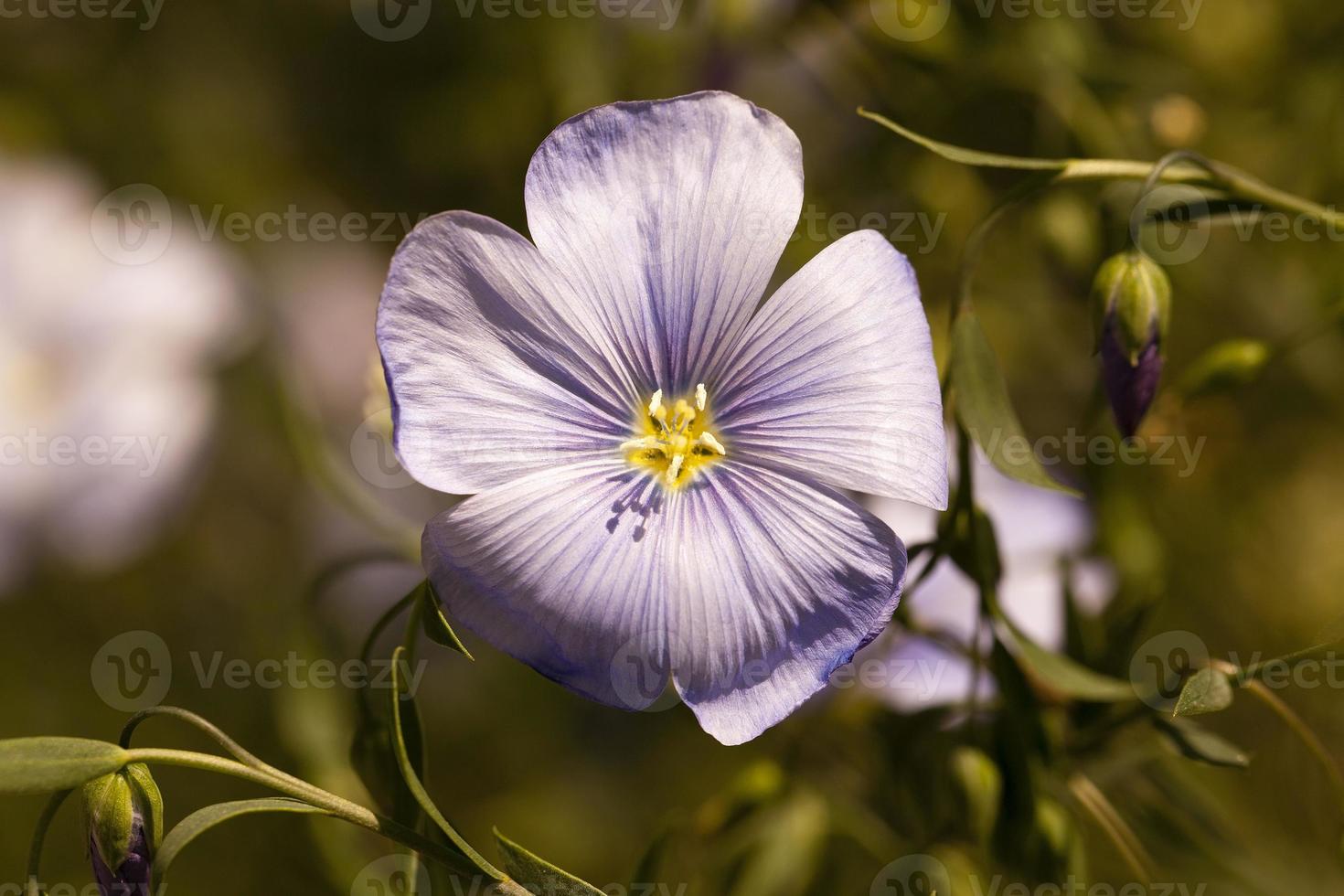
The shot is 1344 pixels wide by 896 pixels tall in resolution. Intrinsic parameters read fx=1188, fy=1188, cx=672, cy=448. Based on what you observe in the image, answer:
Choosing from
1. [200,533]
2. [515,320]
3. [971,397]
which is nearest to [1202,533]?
[971,397]

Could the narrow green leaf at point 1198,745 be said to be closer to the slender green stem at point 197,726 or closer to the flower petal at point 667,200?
the flower petal at point 667,200

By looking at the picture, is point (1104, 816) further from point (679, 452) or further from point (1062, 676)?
point (679, 452)

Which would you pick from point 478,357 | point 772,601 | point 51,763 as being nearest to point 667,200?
point 478,357

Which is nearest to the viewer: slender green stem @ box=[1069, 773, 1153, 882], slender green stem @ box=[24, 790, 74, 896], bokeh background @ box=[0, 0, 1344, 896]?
slender green stem @ box=[24, 790, 74, 896]

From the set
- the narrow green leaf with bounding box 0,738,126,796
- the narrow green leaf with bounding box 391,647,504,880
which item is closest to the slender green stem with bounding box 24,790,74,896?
the narrow green leaf with bounding box 0,738,126,796

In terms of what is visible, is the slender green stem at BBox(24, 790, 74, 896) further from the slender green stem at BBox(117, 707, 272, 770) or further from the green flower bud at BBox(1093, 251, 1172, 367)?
the green flower bud at BBox(1093, 251, 1172, 367)

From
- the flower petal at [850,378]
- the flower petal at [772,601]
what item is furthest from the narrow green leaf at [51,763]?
the flower petal at [850,378]
